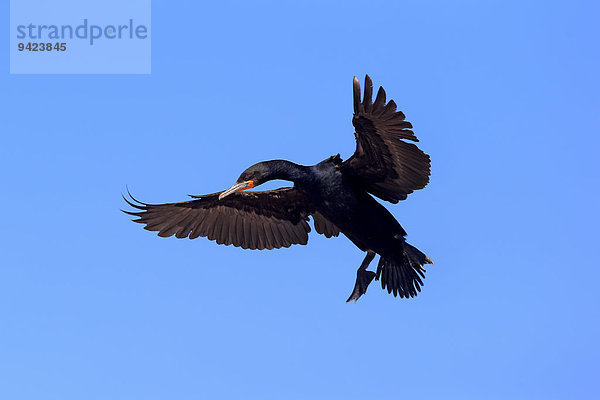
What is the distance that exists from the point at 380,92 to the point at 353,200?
4.27ft

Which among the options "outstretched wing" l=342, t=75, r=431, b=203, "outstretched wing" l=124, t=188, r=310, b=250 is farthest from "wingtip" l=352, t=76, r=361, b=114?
"outstretched wing" l=124, t=188, r=310, b=250

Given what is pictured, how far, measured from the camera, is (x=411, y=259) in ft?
28.6

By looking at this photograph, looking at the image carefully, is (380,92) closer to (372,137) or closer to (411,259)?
(372,137)

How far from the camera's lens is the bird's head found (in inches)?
328

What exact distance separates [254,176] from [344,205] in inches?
35.5

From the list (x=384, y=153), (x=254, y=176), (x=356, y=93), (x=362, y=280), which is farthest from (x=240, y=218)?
(x=356, y=93)

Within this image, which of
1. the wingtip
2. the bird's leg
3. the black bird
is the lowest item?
the bird's leg

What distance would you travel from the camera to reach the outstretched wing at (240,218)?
9195 mm

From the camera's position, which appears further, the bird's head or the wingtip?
the bird's head

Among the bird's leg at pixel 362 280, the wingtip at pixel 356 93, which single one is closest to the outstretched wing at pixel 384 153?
the wingtip at pixel 356 93

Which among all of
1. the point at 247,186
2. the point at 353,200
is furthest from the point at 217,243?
the point at 353,200

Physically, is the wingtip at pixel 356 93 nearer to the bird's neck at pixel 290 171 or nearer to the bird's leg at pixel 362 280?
the bird's neck at pixel 290 171

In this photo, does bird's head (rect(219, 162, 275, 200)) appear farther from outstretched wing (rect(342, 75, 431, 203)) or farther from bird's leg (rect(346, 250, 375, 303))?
bird's leg (rect(346, 250, 375, 303))

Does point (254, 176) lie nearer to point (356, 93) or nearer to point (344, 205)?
point (344, 205)
